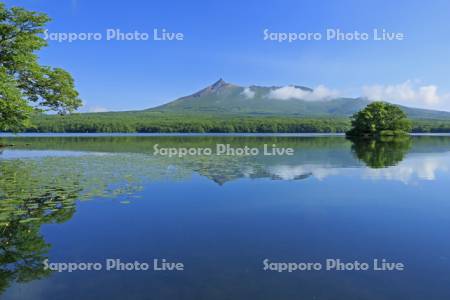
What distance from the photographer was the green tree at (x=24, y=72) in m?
22.5

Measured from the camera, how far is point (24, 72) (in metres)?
26.7

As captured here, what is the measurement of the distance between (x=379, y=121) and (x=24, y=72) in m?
75.0

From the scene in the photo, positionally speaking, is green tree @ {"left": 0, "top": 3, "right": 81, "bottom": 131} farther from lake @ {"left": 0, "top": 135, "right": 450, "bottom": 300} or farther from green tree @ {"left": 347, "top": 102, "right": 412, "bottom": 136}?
green tree @ {"left": 347, "top": 102, "right": 412, "bottom": 136}

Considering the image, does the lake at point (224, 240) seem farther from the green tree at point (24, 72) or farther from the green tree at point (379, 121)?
the green tree at point (379, 121)

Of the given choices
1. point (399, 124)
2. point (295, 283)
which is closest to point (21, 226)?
point (295, 283)

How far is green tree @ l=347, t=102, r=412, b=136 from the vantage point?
82875mm

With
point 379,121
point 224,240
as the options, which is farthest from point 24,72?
point 379,121

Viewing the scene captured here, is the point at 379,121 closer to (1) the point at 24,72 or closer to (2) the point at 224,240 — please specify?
(1) the point at 24,72

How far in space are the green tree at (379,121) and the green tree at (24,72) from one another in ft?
228

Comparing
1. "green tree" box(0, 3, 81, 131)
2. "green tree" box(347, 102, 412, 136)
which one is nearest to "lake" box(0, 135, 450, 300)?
"green tree" box(0, 3, 81, 131)

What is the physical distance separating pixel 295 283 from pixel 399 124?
88.1 m

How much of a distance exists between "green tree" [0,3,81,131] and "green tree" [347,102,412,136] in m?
69.5

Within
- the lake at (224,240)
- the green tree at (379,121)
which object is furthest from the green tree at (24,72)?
the green tree at (379,121)

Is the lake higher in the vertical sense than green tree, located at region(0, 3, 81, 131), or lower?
lower
